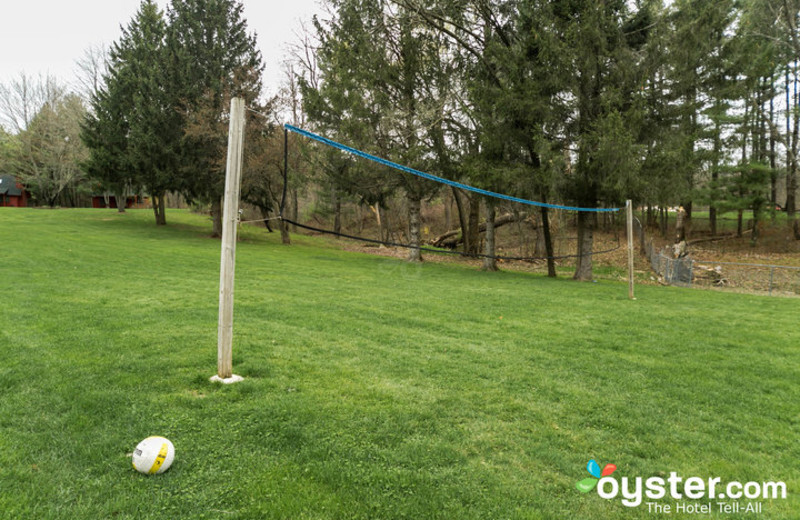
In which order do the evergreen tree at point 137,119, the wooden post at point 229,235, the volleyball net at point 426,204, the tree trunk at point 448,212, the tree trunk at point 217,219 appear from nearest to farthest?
the wooden post at point 229,235 < the volleyball net at point 426,204 < the evergreen tree at point 137,119 < the tree trunk at point 217,219 < the tree trunk at point 448,212

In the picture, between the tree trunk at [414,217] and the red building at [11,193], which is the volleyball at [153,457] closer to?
the tree trunk at [414,217]

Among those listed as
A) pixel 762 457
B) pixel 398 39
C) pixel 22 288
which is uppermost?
pixel 398 39

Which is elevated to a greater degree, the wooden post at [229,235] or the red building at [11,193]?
the red building at [11,193]

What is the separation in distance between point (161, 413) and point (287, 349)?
1.95m

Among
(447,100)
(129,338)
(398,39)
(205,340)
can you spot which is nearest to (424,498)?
(205,340)

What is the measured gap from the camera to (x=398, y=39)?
56.8ft

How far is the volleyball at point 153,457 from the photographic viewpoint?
271 centimetres

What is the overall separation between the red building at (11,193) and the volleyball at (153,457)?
186 ft

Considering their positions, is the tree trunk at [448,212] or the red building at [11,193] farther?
the red building at [11,193]

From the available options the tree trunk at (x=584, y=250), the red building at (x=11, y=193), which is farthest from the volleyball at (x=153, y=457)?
the red building at (x=11, y=193)

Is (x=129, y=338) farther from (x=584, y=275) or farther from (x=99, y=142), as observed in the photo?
(x=99, y=142)

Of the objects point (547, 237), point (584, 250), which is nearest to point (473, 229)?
point (547, 237)

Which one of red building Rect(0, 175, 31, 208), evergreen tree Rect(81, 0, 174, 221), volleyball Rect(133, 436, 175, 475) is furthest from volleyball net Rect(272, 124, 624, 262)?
red building Rect(0, 175, 31, 208)

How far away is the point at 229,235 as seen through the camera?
4.10 meters
